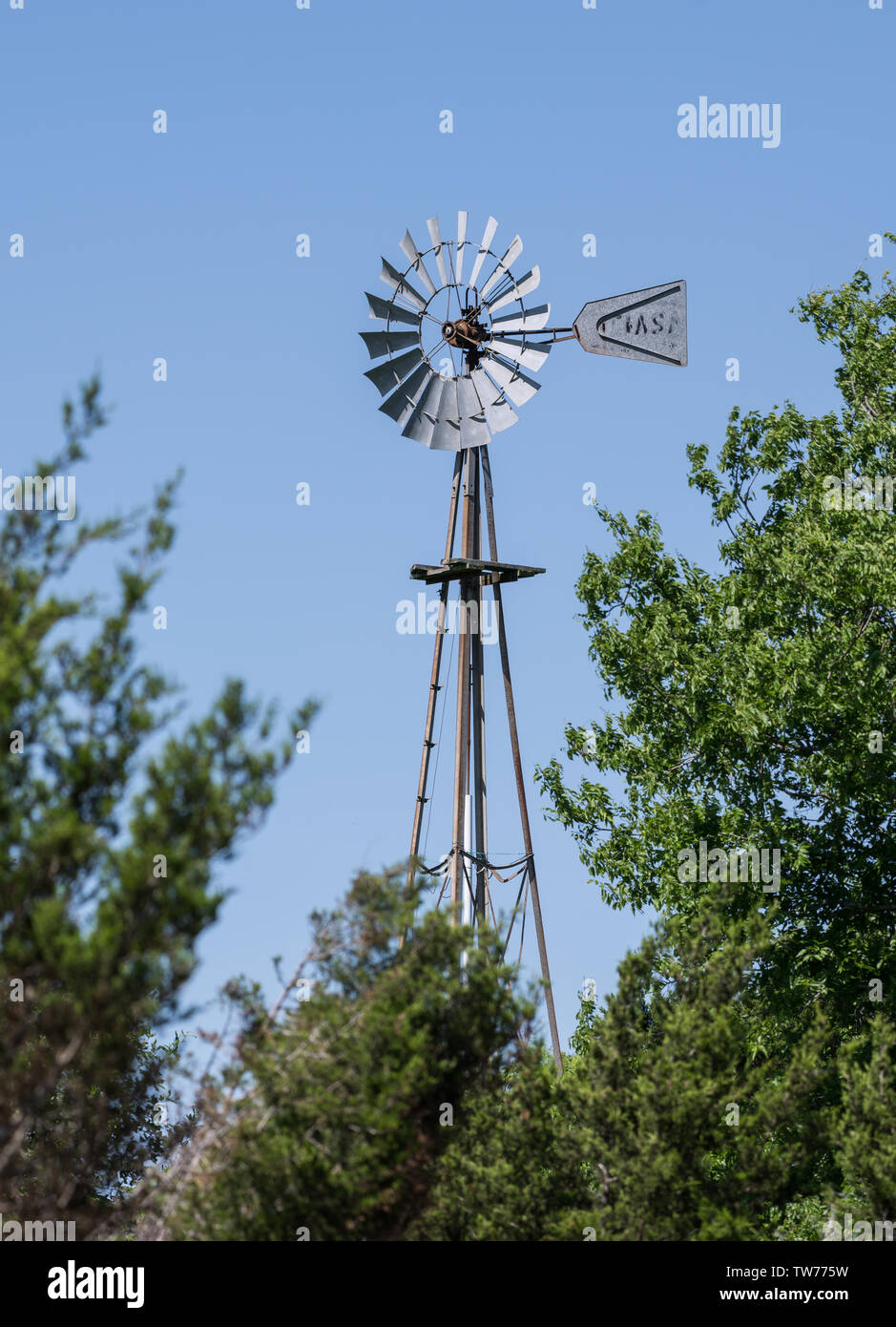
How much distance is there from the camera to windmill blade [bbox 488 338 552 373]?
69.1 ft

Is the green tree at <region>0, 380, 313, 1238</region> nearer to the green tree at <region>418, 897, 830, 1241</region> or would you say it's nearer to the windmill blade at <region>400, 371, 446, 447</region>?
the green tree at <region>418, 897, 830, 1241</region>

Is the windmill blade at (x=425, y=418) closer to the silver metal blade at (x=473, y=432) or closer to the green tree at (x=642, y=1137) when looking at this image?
the silver metal blade at (x=473, y=432)

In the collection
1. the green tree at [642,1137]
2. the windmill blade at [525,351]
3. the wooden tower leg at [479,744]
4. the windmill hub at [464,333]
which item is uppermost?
the windmill hub at [464,333]

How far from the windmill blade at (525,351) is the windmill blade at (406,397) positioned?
963 mm

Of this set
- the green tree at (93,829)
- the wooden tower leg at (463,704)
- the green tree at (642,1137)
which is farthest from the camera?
the wooden tower leg at (463,704)

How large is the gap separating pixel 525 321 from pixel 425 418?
1.92 metres

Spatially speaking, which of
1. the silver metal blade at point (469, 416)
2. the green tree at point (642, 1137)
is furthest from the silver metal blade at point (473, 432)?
the green tree at point (642, 1137)

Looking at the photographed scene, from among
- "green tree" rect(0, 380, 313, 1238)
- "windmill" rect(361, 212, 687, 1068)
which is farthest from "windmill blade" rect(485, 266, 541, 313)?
"green tree" rect(0, 380, 313, 1238)

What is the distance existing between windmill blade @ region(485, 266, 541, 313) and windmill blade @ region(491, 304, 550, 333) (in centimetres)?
22

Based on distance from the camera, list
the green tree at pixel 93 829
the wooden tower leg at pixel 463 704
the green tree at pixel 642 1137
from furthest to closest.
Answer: the wooden tower leg at pixel 463 704 → the green tree at pixel 642 1137 → the green tree at pixel 93 829

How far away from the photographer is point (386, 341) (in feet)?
68.9

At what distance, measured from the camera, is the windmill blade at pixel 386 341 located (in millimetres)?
20891

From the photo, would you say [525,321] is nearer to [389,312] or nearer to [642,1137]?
[389,312]
